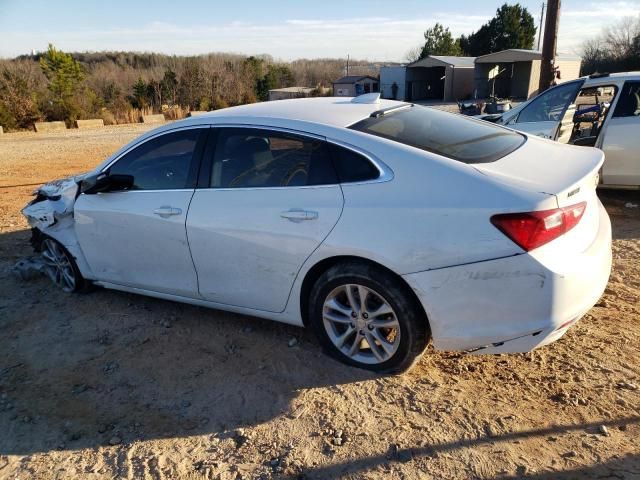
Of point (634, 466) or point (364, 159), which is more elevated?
point (364, 159)

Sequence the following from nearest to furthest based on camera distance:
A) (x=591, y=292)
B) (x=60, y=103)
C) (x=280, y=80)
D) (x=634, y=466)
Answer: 1. (x=634, y=466)
2. (x=591, y=292)
3. (x=60, y=103)
4. (x=280, y=80)

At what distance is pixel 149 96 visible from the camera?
3234 centimetres

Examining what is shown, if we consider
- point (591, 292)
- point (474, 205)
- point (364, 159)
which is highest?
point (364, 159)

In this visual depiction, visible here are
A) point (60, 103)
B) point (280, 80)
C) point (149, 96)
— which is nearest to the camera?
point (60, 103)

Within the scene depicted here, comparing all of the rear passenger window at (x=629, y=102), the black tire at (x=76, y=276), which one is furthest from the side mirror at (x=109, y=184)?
the rear passenger window at (x=629, y=102)

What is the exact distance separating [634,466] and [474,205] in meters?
1.44

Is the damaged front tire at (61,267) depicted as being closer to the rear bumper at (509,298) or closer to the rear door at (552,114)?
the rear bumper at (509,298)

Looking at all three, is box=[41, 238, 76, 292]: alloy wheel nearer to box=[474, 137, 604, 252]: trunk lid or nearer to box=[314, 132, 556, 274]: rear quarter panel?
box=[314, 132, 556, 274]: rear quarter panel

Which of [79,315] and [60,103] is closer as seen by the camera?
[79,315]

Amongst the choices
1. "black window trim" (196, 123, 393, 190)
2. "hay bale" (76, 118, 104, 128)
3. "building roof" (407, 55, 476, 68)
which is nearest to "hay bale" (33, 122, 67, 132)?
"hay bale" (76, 118, 104, 128)

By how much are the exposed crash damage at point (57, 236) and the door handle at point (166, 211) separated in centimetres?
111

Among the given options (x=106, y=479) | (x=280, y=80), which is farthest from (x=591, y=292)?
(x=280, y=80)

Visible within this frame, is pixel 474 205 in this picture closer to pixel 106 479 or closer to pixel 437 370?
pixel 437 370

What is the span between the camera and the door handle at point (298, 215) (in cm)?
307
